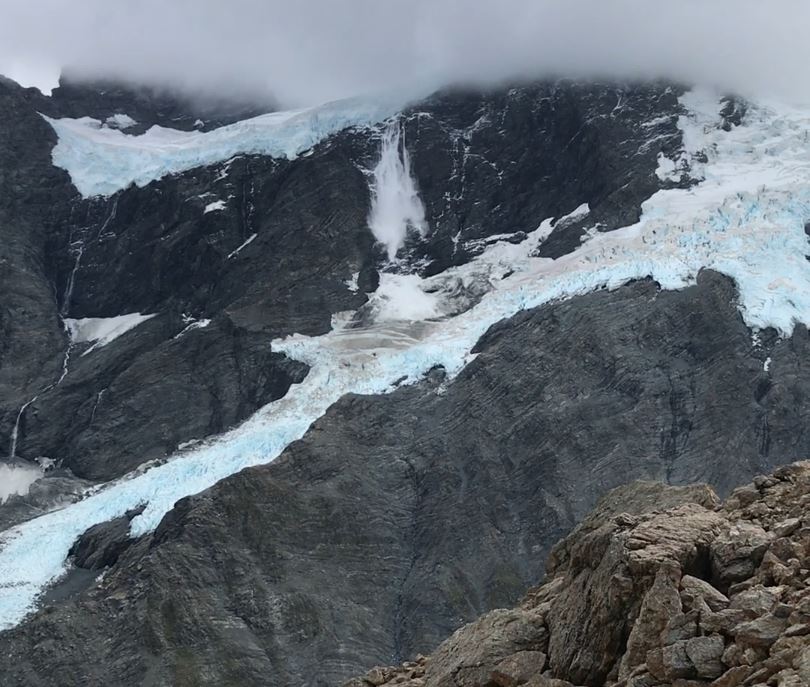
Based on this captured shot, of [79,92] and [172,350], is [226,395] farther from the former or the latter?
[79,92]

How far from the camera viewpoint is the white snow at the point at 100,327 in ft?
512

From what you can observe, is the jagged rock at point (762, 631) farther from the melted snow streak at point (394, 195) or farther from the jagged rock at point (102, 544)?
the melted snow streak at point (394, 195)

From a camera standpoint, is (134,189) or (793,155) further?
(134,189)

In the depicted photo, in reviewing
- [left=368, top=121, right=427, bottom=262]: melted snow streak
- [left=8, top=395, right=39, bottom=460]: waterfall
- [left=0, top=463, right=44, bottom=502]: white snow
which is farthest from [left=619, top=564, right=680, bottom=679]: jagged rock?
[left=368, top=121, right=427, bottom=262]: melted snow streak

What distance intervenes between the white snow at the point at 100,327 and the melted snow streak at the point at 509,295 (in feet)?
93.6

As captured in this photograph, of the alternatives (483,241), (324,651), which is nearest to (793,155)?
(483,241)

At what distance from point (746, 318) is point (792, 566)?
9604 cm

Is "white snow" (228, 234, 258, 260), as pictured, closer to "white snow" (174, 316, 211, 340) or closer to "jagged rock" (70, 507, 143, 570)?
"white snow" (174, 316, 211, 340)

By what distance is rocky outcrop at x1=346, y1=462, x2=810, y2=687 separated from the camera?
20328mm

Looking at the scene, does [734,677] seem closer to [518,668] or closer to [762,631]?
[762,631]

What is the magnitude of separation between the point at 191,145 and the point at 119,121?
2842 cm

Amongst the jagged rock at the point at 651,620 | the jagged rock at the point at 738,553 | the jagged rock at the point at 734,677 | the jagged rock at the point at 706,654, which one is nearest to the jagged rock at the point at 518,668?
the jagged rock at the point at 651,620

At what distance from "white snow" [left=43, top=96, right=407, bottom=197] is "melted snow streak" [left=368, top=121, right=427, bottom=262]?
376 cm

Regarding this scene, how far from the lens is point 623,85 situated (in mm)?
157750
